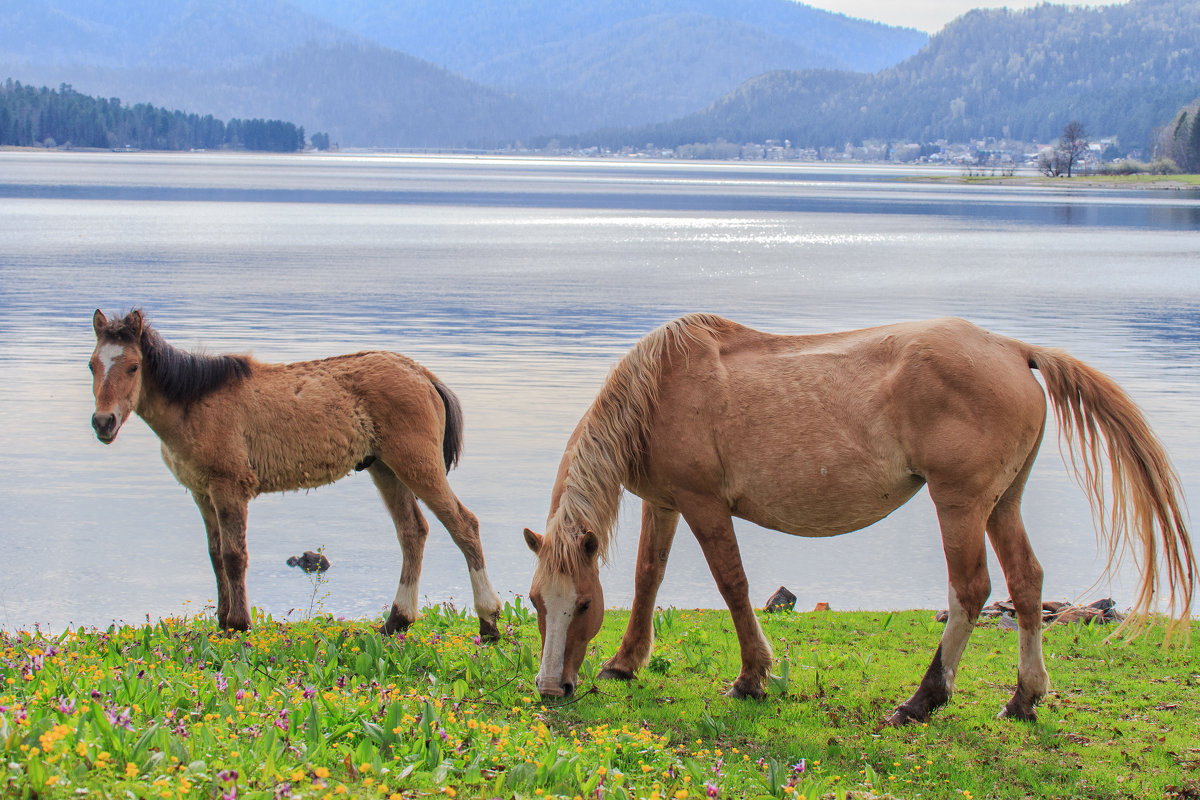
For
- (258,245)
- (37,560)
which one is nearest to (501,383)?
(37,560)

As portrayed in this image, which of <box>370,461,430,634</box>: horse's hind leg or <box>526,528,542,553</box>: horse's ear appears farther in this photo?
<box>370,461,430,634</box>: horse's hind leg

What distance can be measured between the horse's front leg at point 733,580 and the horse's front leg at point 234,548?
9.80 feet

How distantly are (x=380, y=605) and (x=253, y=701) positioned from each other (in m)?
3.98

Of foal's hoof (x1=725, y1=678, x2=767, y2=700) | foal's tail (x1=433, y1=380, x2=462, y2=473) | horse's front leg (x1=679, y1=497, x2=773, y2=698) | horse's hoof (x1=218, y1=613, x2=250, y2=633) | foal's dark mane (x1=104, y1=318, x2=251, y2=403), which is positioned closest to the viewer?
horse's front leg (x1=679, y1=497, x2=773, y2=698)

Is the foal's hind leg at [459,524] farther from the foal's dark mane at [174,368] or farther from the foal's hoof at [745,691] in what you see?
the foal's hoof at [745,691]

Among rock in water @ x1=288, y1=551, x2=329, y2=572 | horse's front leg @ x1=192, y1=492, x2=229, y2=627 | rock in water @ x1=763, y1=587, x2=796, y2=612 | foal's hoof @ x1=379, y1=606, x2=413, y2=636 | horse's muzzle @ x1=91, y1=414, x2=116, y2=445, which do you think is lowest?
rock in water @ x1=288, y1=551, x2=329, y2=572

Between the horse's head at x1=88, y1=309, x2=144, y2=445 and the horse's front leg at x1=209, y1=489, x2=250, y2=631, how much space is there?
0.81 meters

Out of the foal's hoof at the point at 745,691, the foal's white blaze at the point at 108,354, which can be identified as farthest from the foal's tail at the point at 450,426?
the foal's hoof at the point at 745,691

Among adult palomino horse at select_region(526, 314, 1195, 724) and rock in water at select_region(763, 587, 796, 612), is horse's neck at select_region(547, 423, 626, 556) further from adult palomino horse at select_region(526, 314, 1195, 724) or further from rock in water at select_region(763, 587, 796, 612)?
rock in water at select_region(763, 587, 796, 612)

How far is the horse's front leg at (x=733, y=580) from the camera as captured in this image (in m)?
6.61

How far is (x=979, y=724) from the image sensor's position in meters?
6.38

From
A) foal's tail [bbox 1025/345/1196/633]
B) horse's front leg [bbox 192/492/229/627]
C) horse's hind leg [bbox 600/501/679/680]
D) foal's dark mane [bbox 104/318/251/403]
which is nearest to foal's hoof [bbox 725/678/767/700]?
horse's hind leg [bbox 600/501/679/680]

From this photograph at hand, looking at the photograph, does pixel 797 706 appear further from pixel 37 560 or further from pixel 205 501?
pixel 37 560

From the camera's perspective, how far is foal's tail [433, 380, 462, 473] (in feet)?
27.9
